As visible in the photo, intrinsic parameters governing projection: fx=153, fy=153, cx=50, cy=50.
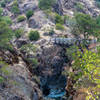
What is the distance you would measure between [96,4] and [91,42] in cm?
4734

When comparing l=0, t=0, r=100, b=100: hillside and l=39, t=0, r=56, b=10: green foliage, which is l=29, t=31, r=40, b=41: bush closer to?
l=0, t=0, r=100, b=100: hillside

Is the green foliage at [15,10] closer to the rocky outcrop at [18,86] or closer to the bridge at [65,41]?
the bridge at [65,41]

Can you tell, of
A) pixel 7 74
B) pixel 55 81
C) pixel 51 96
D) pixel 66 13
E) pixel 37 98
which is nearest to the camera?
pixel 7 74

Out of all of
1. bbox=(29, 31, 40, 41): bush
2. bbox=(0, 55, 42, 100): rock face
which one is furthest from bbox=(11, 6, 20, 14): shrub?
bbox=(0, 55, 42, 100): rock face

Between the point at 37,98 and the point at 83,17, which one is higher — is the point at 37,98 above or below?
below

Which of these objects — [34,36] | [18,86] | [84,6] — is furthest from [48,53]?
[84,6]

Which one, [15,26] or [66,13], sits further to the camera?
[66,13]

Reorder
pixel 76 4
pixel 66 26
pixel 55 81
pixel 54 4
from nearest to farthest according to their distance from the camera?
pixel 55 81
pixel 66 26
pixel 54 4
pixel 76 4

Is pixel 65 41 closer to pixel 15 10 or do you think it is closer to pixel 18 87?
pixel 18 87

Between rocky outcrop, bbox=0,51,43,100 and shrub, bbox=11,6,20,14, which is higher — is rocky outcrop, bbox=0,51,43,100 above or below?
below

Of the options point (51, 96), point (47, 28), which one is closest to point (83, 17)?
point (47, 28)

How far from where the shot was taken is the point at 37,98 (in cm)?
3098

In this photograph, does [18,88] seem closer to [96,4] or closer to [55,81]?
[55,81]

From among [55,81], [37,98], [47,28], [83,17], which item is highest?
[83,17]
